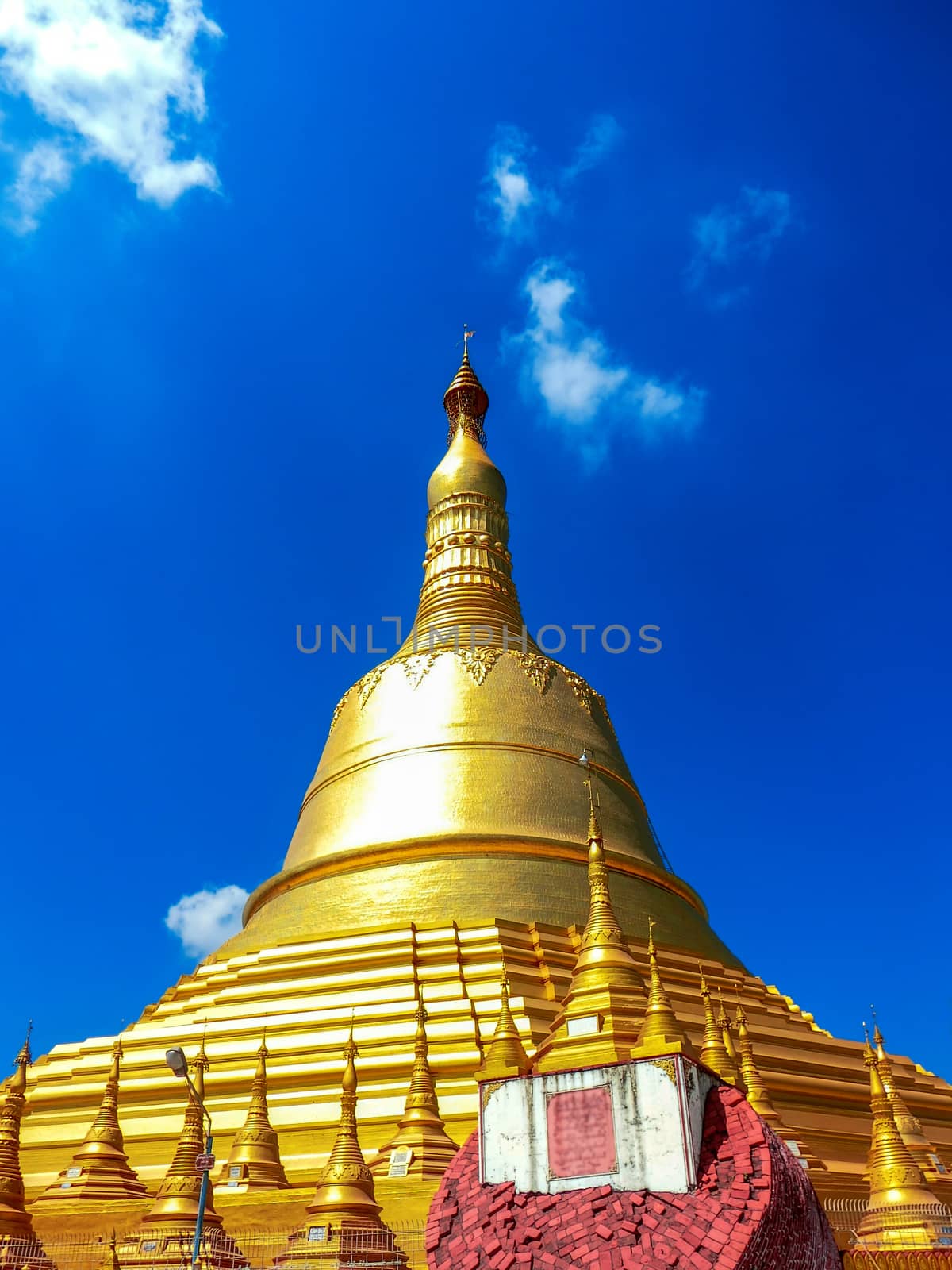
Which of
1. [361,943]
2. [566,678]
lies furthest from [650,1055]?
[566,678]

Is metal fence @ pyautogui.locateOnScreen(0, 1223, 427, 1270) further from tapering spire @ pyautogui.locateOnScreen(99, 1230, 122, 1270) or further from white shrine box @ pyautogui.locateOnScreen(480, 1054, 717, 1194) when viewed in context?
white shrine box @ pyautogui.locateOnScreen(480, 1054, 717, 1194)

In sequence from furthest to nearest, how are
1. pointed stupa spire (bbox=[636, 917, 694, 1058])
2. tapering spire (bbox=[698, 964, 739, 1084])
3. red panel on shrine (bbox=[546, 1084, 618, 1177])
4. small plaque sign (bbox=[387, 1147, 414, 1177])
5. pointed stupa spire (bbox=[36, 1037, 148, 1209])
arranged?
pointed stupa spire (bbox=[36, 1037, 148, 1209]) → small plaque sign (bbox=[387, 1147, 414, 1177]) → tapering spire (bbox=[698, 964, 739, 1084]) → pointed stupa spire (bbox=[636, 917, 694, 1058]) → red panel on shrine (bbox=[546, 1084, 618, 1177])

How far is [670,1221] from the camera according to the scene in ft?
20.4

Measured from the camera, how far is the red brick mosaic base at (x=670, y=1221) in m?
6.04

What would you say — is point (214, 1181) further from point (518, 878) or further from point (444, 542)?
point (444, 542)

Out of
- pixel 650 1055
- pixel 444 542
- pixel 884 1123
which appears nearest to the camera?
pixel 650 1055

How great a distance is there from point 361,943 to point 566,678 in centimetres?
867

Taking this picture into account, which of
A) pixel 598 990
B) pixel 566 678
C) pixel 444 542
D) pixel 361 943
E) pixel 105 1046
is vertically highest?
pixel 444 542

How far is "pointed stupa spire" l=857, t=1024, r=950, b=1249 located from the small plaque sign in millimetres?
4539

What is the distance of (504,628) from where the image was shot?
23844 millimetres

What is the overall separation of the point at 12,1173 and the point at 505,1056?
5.92m

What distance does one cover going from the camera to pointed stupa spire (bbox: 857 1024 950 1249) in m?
10.1

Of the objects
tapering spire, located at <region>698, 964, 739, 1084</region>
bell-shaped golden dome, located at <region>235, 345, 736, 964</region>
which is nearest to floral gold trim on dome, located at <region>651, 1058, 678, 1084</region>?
tapering spire, located at <region>698, 964, 739, 1084</region>

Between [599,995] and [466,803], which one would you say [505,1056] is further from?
[466,803]
